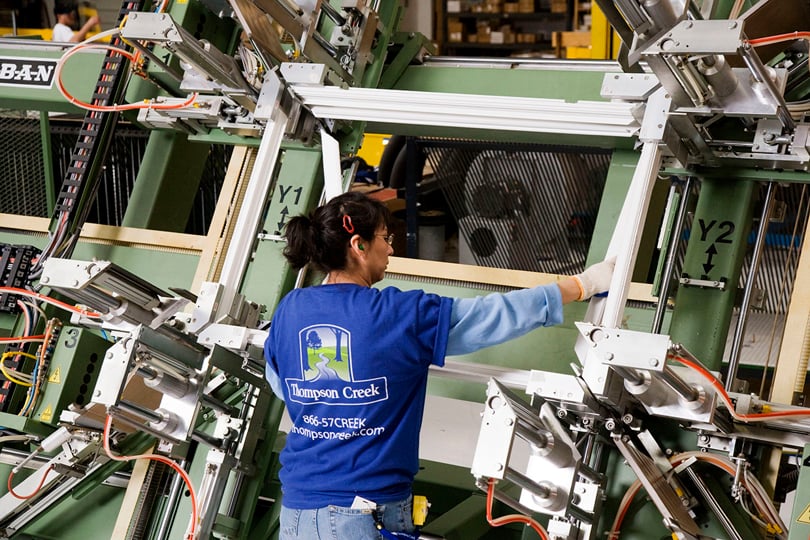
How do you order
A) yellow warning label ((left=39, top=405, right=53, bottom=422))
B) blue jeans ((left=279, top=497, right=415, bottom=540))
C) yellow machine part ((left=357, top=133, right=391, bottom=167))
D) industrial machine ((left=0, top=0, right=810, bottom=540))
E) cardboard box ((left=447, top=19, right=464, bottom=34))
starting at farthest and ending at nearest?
1. cardboard box ((left=447, top=19, right=464, bottom=34))
2. yellow machine part ((left=357, top=133, right=391, bottom=167))
3. yellow warning label ((left=39, top=405, right=53, bottom=422))
4. industrial machine ((left=0, top=0, right=810, bottom=540))
5. blue jeans ((left=279, top=497, right=415, bottom=540))

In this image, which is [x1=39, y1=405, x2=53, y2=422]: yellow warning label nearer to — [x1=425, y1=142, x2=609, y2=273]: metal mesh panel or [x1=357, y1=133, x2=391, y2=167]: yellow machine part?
[x1=425, y1=142, x2=609, y2=273]: metal mesh panel

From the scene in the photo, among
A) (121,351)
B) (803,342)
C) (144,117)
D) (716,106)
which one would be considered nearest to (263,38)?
(144,117)

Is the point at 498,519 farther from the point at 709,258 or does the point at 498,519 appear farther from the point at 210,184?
the point at 210,184

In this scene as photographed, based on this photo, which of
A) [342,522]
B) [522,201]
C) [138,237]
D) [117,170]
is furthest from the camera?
[117,170]

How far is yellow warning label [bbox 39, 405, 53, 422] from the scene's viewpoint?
3.63 m

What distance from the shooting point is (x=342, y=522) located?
8.61ft

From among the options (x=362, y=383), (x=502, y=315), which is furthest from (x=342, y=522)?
(x=502, y=315)

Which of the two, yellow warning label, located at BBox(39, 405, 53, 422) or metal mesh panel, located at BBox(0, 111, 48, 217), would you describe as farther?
metal mesh panel, located at BBox(0, 111, 48, 217)

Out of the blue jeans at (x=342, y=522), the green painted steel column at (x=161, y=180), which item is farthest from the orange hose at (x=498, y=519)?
the green painted steel column at (x=161, y=180)

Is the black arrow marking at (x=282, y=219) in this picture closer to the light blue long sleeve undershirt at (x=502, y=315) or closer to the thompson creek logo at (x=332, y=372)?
the thompson creek logo at (x=332, y=372)

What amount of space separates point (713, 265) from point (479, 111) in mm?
822

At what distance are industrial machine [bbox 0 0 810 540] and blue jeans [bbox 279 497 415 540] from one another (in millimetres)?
284

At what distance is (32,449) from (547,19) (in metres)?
8.29

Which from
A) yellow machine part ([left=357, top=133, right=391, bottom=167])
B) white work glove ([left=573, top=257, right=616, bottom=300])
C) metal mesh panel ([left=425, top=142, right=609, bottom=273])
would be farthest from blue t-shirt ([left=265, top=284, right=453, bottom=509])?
yellow machine part ([left=357, top=133, right=391, bottom=167])
